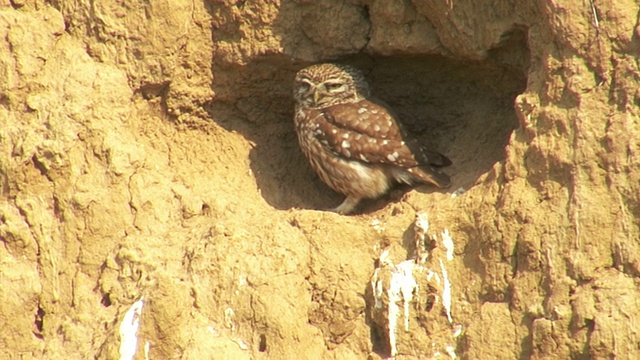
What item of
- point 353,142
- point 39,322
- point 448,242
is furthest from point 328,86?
point 39,322

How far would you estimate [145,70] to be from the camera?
6.76 m

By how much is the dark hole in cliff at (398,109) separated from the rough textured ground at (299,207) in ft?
0.08

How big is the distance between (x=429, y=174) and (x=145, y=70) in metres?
1.92

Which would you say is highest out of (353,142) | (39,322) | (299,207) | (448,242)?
(353,142)

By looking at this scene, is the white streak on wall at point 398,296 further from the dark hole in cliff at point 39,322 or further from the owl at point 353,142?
the dark hole in cliff at point 39,322

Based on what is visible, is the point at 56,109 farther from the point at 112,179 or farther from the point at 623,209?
the point at 623,209

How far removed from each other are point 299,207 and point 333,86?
0.87 metres

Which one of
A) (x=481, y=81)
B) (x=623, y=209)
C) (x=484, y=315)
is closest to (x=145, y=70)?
(x=481, y=81)

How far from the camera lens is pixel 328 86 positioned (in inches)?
287

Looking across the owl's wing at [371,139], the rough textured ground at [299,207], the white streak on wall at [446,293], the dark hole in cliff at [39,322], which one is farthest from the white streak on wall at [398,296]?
the dark hole in cliff at [39,322]

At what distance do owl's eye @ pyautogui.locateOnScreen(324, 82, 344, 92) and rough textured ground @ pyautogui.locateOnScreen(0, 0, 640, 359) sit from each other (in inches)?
7.9

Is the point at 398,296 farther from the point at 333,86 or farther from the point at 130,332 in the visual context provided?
the point at 333,86

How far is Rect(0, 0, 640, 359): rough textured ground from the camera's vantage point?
5.50 meters

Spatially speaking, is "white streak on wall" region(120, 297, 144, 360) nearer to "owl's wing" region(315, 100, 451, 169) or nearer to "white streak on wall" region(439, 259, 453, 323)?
"white streak on wall" region(439, 259, 453, 323)
